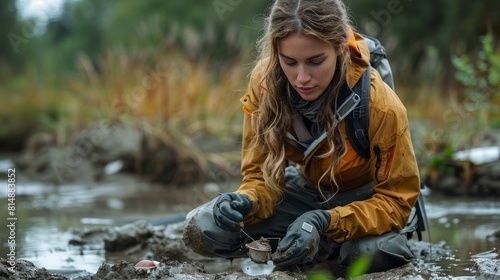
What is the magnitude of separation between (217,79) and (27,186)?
2911 mm

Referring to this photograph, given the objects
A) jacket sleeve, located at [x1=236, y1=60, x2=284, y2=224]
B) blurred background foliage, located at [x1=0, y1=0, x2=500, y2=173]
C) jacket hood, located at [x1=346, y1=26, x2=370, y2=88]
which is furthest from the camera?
blurred background foliage, located at [x1=0, y1=0, x2=500, y2=173]

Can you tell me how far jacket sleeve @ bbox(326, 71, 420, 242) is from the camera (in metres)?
3.42

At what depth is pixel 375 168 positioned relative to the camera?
11.6 feet

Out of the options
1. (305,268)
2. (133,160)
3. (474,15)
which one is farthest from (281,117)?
(474,15)

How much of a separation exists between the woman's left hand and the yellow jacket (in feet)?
0.57

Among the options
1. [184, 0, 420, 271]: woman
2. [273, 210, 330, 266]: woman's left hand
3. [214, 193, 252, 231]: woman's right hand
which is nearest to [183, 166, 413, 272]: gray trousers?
[184, 0, 420, 271]: woman

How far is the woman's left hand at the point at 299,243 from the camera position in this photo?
3.23 m

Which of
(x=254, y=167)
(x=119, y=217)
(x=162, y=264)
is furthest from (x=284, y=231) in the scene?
(x=119, y=217)

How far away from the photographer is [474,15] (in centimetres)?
1270

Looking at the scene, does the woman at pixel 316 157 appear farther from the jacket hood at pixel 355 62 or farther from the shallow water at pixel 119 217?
the shallow water at pixel 119 217

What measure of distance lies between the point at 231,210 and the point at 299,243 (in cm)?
35

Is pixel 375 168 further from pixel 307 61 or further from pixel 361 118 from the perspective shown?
pixel 307 61

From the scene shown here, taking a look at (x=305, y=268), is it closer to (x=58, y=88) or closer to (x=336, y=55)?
(x=336, y=55)

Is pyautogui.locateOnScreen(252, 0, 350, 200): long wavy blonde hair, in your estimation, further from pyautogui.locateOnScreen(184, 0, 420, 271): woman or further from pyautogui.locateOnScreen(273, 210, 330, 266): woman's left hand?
pyautogui.locateOnScreen(273, 210, 330, 266): woman's left hand
